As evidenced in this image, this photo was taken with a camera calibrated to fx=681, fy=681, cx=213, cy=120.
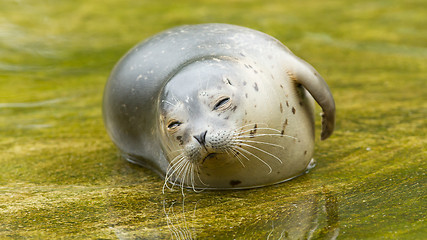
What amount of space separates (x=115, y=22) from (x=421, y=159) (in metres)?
7.03

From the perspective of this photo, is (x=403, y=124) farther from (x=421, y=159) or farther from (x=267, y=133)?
(x=267, y=133)

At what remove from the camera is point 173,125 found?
387 centimetres

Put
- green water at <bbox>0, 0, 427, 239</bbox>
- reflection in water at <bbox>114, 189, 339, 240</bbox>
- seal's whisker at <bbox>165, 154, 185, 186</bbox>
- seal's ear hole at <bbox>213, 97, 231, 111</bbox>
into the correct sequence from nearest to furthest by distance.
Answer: reflection in water at <bbox>114, 189, 339, 240</bbox> < green water at <bbox>0, 0, 427, 239</bbox> < seal's ear hole at <bbox>213, 97, 231, 111</bbox> < seal's whisker at <bbox>165, 154, 185, 186</bbox>

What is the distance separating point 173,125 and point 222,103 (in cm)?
31

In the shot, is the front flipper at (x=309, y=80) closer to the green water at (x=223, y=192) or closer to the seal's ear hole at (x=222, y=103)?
the green water at (x=223, y=192)

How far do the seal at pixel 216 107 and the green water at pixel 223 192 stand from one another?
0.49ft

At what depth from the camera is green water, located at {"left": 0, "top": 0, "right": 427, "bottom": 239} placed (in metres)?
3.54

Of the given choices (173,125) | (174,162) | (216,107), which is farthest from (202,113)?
(174,162)

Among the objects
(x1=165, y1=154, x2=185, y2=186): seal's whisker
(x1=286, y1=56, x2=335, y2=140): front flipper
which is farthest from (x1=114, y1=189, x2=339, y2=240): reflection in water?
(x1=286, y1=56, x2=335, y2=140): front flipper

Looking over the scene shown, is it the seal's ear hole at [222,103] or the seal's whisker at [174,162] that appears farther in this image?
the seal's whisker at [174,162]

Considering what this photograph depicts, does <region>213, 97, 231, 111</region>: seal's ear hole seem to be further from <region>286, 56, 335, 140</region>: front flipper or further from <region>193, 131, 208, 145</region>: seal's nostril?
<region>286, 56, 335, 140</region>: front flipper

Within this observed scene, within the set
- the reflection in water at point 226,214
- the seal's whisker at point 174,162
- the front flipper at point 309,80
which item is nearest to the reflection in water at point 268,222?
the reflection in water at point 226,214

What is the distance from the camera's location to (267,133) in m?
4.03

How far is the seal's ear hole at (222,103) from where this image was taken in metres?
3.77
